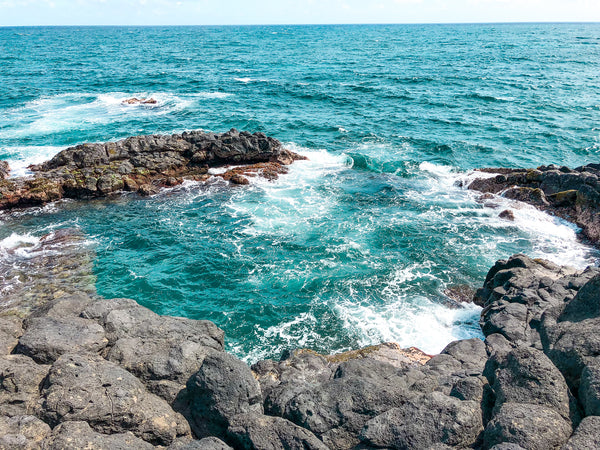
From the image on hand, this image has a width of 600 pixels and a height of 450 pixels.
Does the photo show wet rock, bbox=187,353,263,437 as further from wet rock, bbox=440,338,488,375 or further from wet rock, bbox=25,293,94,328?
wet rock, bbox=440,338,488,375

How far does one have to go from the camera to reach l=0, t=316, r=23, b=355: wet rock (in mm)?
15422

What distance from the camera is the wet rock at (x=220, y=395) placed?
13.5 metres

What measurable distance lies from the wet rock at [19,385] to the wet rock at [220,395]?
4.80 meters

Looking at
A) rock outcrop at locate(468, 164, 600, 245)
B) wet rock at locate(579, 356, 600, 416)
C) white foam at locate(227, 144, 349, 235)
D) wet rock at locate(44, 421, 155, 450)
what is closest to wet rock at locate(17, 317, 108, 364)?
wet rock at locate(44, 421, 155, 450)

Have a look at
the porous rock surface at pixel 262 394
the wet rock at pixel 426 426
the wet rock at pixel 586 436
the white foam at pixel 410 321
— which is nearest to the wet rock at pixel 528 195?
the white foam at pixel 410 321

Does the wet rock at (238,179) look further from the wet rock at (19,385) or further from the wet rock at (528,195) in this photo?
the wet rock at (19,385)

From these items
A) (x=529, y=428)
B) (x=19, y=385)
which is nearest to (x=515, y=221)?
(x=529, y=428)

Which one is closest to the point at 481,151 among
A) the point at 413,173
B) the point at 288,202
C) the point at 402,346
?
the point at 413,173

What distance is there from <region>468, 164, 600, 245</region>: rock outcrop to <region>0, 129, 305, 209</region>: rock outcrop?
863 inches

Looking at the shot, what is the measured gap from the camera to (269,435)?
39.9 feet

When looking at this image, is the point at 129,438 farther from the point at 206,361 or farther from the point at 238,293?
the point at 238,293

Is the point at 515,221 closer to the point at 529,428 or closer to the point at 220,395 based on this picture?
the point at 529,428

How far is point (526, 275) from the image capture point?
77.2 feet

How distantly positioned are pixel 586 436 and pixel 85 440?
13097mm
